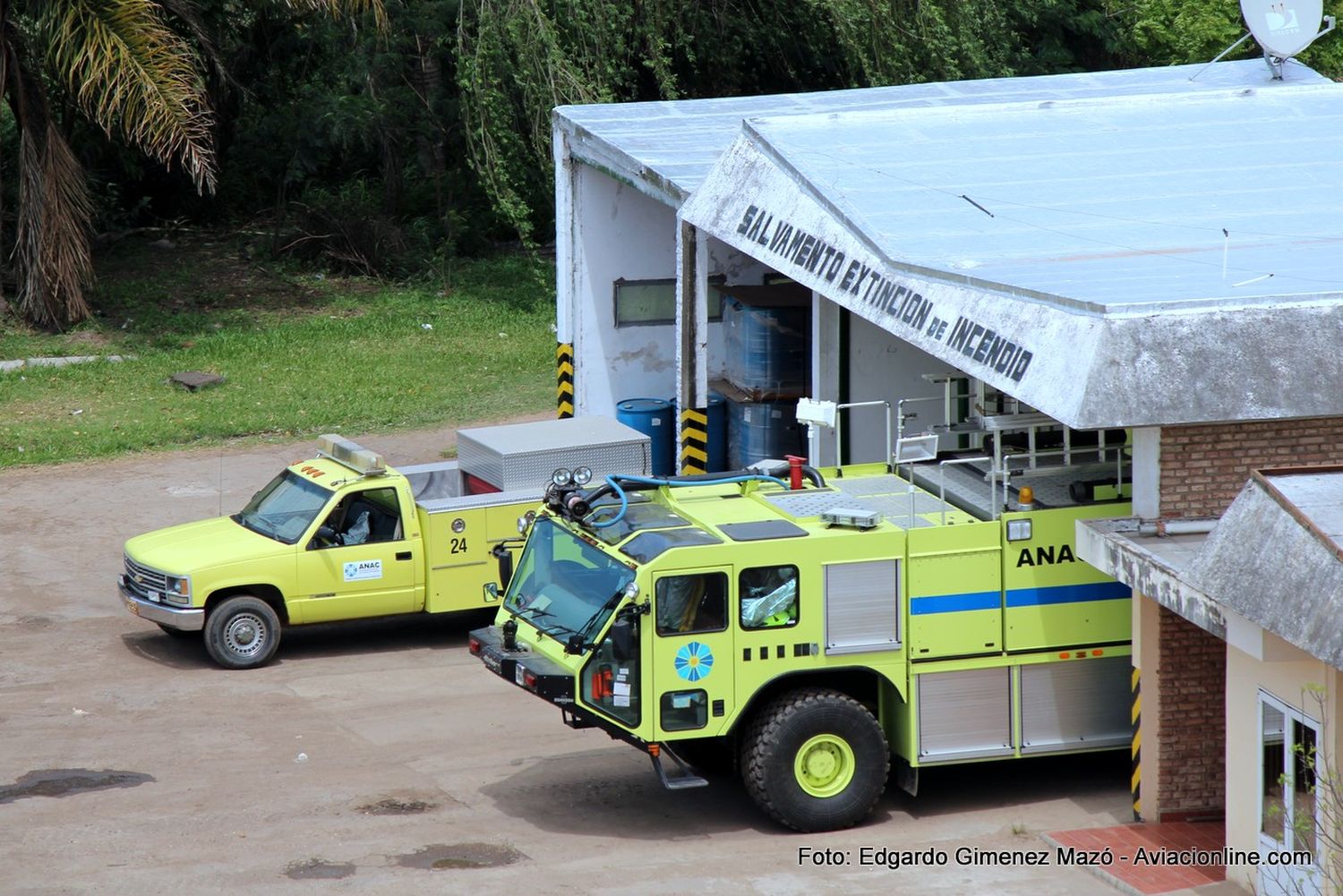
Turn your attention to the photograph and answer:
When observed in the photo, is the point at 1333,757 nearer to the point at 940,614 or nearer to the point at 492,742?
the point at 940,614

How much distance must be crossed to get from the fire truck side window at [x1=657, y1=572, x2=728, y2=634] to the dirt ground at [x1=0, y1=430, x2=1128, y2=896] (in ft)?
5.02

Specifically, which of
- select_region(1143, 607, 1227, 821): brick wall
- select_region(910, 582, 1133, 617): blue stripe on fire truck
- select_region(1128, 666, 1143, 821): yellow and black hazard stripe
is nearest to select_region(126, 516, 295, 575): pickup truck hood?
select_region(910, 582, 1133, 617): blue stripe on fire truck

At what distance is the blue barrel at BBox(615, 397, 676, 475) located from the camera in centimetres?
2000

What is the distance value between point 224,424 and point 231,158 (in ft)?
45.3

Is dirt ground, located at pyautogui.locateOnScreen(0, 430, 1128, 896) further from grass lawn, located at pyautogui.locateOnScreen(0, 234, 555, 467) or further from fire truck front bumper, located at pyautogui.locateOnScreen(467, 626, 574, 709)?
grass lawn, located at pyautogui.locateOnScreen(0, 234, 555, 467)

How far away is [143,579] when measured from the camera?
1594 centimetres

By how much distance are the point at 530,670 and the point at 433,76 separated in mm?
25603

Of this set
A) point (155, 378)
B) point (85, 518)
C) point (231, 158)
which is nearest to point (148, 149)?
point (155, 378)

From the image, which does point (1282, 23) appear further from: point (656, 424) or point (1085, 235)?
point (656, 424)

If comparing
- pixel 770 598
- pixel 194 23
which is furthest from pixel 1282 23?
pixel 194 23

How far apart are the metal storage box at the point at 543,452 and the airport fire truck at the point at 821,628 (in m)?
3.97

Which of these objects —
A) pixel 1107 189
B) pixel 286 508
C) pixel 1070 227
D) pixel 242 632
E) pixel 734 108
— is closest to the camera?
pixel 1070 227

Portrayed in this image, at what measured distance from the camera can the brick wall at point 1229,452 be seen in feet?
37.4

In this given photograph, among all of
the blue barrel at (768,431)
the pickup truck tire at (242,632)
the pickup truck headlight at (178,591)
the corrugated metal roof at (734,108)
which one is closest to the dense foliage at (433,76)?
the corrugated metal roof at (734,108)
